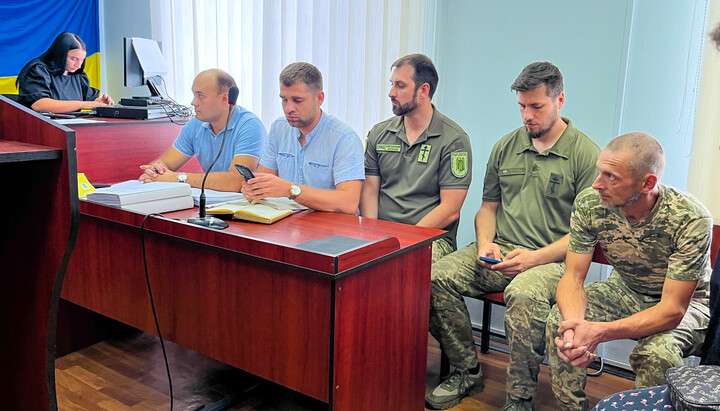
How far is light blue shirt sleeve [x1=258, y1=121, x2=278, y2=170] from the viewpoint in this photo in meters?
2.63

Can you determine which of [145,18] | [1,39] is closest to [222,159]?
[145,18]

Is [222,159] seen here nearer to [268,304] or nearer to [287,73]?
[287,73]

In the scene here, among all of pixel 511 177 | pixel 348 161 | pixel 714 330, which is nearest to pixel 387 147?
pixel 348 161

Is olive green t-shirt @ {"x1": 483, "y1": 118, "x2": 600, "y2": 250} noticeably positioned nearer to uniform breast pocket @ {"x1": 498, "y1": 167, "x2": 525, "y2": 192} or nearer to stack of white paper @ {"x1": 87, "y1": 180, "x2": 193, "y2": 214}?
uniform breast pocket @ {"x1": 498, "y1": 167, "x2": 525, "y2": 192}

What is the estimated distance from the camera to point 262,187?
2145 mm

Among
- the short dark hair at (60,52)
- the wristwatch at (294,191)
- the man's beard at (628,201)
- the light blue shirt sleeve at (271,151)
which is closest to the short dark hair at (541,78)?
the man's beard at (628,201)

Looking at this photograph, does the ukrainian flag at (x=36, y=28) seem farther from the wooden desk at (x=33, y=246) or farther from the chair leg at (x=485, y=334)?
the wooden desk at (x=33, y=246)

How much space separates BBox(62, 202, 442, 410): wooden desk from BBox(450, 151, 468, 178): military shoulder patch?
1.90 ft

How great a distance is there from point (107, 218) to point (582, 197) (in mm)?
1611

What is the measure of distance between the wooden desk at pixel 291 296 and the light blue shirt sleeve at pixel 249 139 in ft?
2.35

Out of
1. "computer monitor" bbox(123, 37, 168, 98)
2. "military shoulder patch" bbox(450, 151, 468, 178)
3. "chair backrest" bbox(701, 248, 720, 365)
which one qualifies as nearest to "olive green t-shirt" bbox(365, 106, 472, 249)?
"military shoulder patch" bbox(450, 151, 468, 178)

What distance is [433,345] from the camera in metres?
2.80

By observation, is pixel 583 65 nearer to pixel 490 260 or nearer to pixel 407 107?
pixel 407 107

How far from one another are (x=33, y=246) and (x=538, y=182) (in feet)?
6.03
